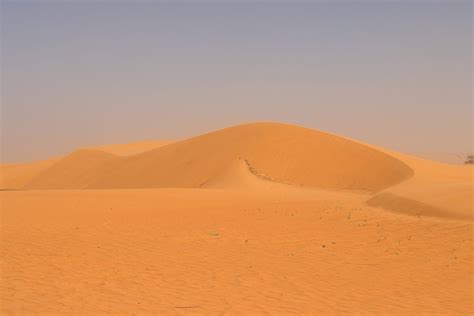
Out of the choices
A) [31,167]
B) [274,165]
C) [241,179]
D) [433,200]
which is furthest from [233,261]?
[31,167]

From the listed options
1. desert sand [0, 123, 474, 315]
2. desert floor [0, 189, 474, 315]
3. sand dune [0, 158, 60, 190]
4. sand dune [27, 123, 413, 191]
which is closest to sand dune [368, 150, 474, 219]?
desert sand [0, 123, 474, 315]

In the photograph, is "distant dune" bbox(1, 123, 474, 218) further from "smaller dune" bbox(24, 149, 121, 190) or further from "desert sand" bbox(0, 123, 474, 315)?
"desert sand" bbox(0, 123, 474, 315)

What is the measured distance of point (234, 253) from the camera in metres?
11.4

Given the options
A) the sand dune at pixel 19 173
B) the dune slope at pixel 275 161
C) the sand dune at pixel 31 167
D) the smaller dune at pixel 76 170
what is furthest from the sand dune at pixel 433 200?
the sand dune at pixel 19 173

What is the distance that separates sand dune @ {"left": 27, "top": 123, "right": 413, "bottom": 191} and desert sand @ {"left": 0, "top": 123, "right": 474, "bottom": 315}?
691 cm

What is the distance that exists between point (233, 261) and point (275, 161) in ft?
80.6

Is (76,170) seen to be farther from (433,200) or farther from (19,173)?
(433,200)

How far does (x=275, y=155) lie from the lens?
1400 inches

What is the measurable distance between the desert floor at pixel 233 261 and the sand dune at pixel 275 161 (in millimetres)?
14309

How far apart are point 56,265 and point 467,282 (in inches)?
304

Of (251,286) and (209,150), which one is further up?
(209,150)

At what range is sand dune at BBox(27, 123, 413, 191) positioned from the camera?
107ft

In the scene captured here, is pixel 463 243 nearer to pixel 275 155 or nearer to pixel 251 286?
pixel 251 286

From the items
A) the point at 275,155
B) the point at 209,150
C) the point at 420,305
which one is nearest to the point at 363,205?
the point at 420,305
